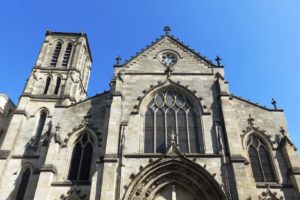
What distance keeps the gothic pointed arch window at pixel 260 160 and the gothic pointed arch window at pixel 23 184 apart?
15219 millimetres

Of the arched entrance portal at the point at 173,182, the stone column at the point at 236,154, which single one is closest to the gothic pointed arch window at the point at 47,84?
the arched entrance portal at the point at 173,182

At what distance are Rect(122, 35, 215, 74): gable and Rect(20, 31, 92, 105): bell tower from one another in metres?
7.25

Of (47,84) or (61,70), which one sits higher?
(61,70)

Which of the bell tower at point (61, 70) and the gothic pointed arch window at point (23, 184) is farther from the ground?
the bell tower at point (61, 70)

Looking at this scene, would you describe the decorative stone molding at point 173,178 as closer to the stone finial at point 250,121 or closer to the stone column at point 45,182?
the stone column at point 45,182

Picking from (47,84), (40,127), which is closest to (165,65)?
(40,127)

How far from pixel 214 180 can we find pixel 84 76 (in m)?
21.0

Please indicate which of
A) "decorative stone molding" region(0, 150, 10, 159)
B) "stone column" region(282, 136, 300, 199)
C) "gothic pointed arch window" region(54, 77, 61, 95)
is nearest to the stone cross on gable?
"stone column" region(282, 136, 300, 199)

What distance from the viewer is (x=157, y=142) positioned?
62.9ft

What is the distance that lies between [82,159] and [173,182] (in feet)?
20.3

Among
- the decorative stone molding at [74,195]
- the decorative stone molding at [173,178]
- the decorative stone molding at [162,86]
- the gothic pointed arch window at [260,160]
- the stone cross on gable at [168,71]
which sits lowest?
the decorative stone molding at [74,195]

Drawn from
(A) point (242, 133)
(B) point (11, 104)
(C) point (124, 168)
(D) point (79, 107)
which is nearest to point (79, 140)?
(D) point (79, 107)

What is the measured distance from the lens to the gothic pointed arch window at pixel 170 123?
62.5 ft

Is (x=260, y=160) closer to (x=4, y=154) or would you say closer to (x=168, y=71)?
(x=168, y=71)
